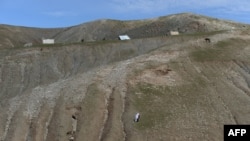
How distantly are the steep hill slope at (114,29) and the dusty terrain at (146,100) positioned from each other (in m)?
53.3

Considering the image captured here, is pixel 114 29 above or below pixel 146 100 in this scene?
above

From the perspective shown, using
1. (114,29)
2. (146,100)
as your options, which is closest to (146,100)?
(146,100)

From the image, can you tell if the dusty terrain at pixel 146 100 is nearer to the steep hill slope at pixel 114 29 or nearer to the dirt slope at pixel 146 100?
the dirt slope at pixel 146 100

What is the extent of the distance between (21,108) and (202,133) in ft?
73.4

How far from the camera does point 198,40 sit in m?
83.1

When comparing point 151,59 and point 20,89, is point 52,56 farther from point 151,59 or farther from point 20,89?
point 151,59

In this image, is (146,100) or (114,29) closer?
(146,100)

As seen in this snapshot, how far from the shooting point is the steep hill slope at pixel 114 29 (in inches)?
5354

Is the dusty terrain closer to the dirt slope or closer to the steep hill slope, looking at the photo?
the dirt slope

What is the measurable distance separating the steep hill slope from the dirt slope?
53.5 metres

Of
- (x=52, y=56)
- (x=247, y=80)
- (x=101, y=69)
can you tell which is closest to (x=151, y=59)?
(x=101, y=69)

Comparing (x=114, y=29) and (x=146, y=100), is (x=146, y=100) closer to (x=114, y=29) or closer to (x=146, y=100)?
(x=146, y=100)

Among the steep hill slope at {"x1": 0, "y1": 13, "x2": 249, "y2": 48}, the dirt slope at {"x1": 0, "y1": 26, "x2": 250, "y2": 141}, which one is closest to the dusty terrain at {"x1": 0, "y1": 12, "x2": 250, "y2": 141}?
the dirt slope at {"x1": 0, "y1": 26, "x2": 250, "y2": 141}

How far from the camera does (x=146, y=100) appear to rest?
61.2 metres
